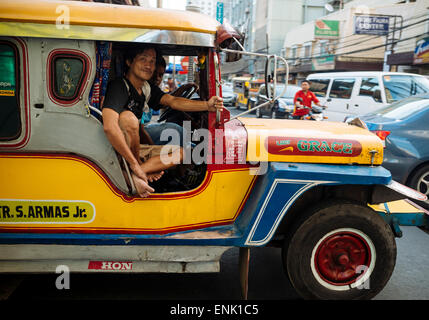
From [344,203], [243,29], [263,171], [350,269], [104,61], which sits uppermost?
[243,29]

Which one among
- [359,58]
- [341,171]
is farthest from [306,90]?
[359,58]

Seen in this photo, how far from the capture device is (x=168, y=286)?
338 centimetres

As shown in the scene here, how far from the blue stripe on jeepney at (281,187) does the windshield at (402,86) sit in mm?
7831

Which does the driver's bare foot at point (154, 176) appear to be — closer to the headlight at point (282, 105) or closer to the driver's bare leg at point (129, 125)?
the driver's bare leg at point (129, 125)

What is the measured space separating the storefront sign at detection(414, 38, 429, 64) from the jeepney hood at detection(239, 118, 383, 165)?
19.0m

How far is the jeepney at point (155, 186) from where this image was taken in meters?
2.62

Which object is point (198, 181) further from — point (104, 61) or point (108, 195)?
point (104, 61)

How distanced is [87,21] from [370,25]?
24746mm

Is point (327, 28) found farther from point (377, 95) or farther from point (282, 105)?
point (377, 95)

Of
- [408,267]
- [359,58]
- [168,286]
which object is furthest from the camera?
[359,58]

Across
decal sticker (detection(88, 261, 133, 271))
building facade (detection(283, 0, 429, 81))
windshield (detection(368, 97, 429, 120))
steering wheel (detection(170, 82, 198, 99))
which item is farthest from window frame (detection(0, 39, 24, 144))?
building facade (detection(283, 0, 429, 81))

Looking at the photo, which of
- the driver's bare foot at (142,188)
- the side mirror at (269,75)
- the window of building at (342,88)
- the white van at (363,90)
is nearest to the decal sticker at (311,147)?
the side mirror at (269,75)

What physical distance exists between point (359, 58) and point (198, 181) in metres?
30.5

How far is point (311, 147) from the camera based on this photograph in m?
2.99
